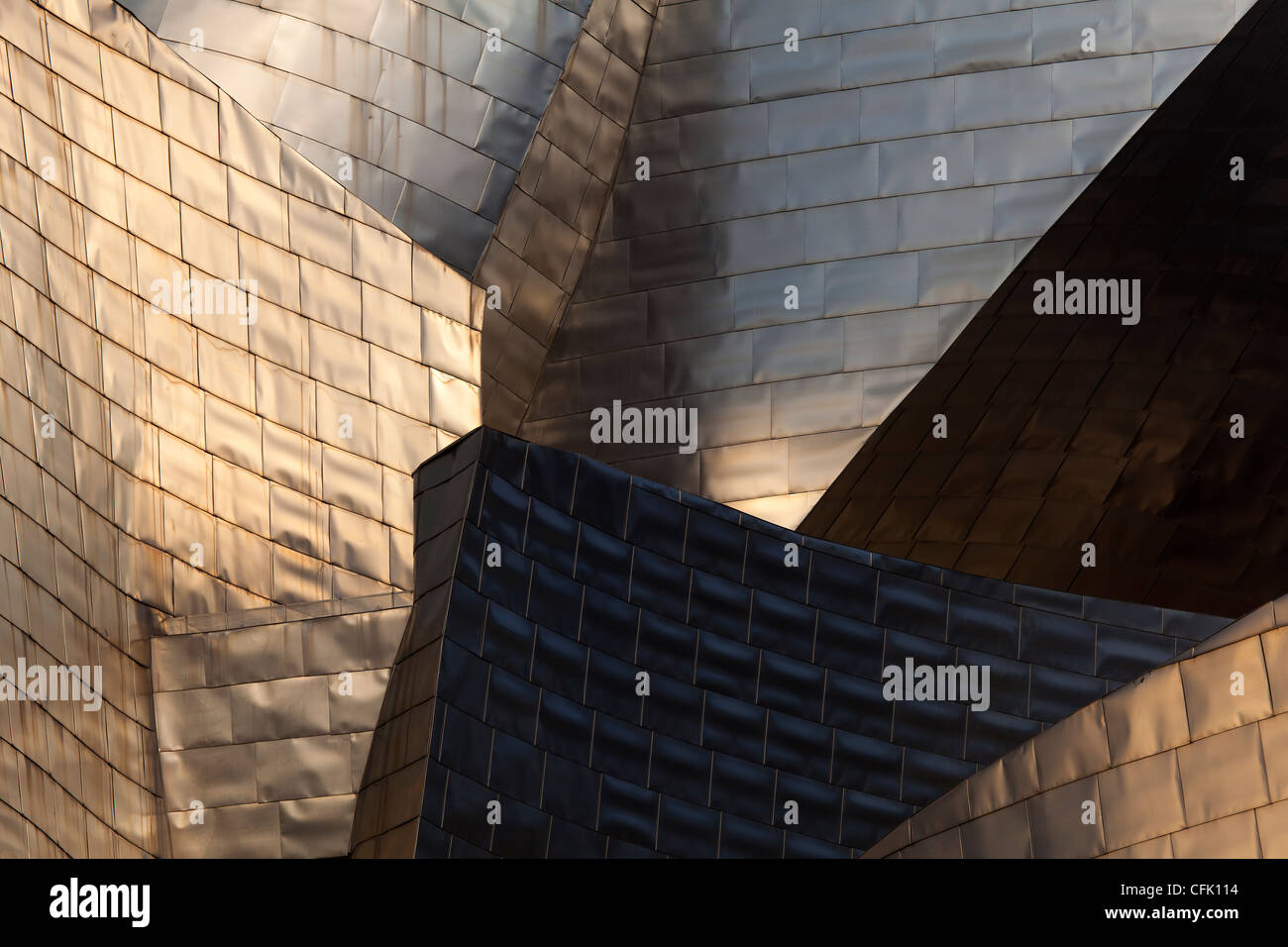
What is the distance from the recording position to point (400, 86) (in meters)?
10.5

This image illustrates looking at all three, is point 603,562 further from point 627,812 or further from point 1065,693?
point 1065,693

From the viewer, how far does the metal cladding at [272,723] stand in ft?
32.4

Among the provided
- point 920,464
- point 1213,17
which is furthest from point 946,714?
point 1213,17

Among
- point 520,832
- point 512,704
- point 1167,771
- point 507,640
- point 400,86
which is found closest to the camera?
point 1167,771

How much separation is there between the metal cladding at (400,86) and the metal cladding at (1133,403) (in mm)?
3306

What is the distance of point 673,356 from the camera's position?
37.2ft

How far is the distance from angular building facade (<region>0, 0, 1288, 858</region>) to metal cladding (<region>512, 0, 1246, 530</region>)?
3 centimetres

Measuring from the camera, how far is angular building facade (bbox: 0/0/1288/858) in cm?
985

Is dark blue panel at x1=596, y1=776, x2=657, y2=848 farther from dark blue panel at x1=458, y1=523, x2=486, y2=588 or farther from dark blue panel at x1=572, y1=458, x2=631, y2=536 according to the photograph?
dark blue panel at x1=572, y1=458, x2=631, y2=536

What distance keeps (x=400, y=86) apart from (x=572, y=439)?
2.78 m

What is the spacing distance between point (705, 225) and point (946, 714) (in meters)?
4.00

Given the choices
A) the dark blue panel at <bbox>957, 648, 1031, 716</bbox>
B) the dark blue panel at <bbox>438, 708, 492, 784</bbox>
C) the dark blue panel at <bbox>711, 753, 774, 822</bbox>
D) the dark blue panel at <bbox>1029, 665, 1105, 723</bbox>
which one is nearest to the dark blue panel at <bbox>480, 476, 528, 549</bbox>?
the dark blue panel at <bbox>438, 708, 492, 784</bbox>

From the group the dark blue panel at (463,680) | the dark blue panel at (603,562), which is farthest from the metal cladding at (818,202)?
the dark blue panel at (463,680)

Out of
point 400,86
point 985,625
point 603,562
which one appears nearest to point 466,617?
point 603,562
